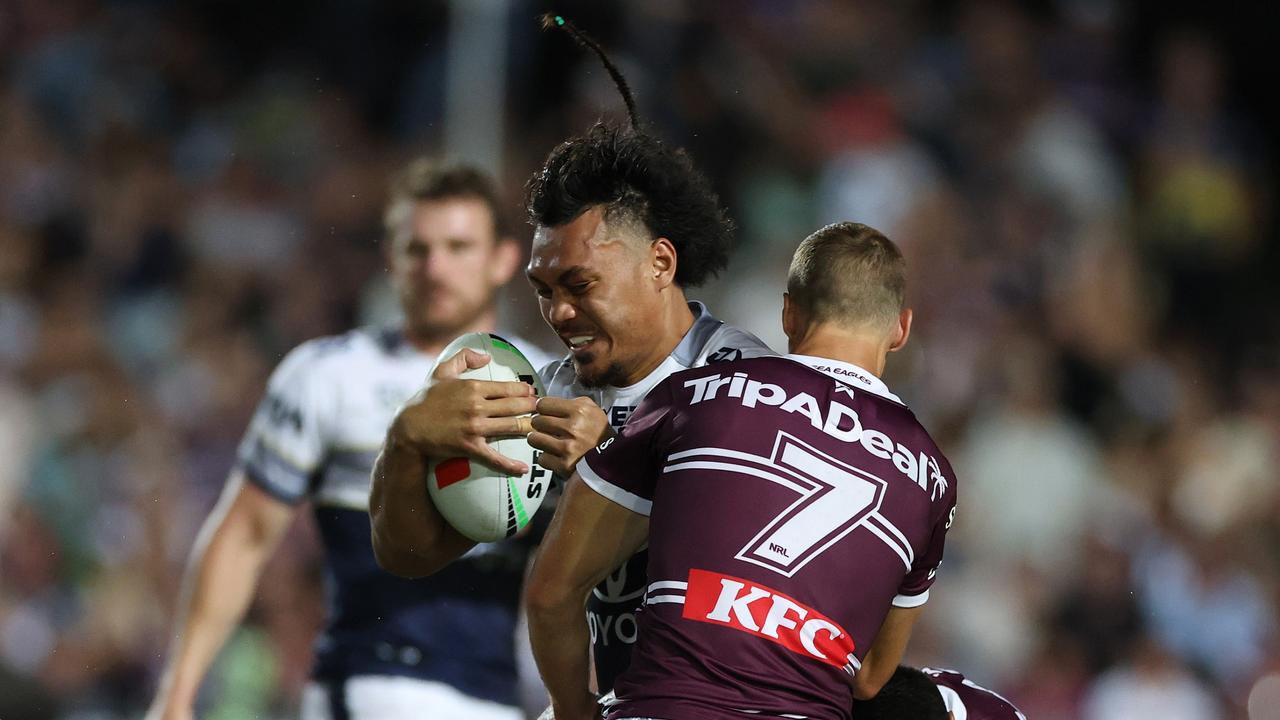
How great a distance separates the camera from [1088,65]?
9578 millimetres

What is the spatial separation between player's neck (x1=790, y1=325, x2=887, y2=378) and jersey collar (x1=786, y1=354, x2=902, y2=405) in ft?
0.08

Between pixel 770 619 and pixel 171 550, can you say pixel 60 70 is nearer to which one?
pixel 171 550

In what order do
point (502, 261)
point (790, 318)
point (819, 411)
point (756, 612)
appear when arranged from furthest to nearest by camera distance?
1. point (502, 261)
2. point (790, 318)
3. point (819, 411)
4. point (756, 612)

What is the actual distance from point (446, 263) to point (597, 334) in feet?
4.53

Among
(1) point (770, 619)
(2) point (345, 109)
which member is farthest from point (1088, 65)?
(1) point (770, 619)

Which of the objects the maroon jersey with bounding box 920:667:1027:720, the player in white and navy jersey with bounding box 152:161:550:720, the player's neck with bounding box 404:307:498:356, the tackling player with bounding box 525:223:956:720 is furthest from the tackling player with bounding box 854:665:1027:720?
the player's neck with bounding box 404:307:498:356

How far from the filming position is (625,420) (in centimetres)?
339

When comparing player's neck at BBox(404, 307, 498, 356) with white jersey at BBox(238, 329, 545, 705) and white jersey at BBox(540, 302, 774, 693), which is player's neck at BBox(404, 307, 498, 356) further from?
white jersey at BBox(540, 302, 774, 693)

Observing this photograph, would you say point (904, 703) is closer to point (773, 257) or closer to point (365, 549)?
point (365, 549)

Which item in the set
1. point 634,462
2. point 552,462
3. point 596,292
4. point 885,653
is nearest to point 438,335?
point 596,292

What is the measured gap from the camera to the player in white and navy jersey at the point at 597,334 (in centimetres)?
315

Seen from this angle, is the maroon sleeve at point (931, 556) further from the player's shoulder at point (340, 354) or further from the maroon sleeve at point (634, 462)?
the player's shoulder at point (340, 354)

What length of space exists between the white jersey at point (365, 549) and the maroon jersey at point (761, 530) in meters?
1.53

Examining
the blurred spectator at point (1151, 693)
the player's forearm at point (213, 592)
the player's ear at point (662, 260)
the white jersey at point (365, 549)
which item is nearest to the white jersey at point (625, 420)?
the player's ear at point (662, 260)
